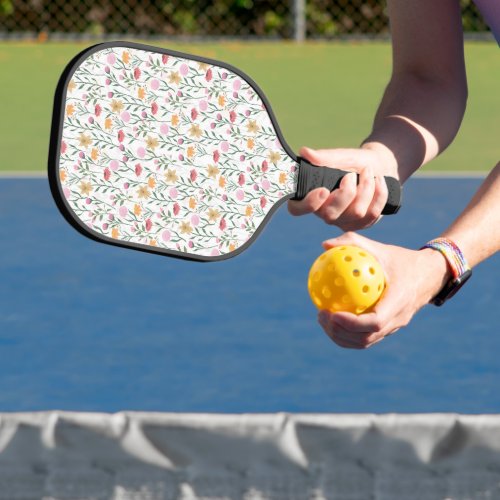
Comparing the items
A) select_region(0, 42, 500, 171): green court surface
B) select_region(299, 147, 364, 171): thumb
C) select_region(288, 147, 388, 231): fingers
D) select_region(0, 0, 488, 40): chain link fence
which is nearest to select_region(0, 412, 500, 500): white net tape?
select_region(288, 147, 388, 231): fingers

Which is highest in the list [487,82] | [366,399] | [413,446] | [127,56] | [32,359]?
[127,56]

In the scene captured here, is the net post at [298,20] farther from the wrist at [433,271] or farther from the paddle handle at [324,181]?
the wrist at [433,271]

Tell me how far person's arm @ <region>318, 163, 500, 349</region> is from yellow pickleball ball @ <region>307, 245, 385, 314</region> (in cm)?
2

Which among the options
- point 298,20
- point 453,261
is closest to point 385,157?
point 453,261

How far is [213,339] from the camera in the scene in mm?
4773

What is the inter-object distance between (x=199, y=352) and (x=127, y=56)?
2.42 meters

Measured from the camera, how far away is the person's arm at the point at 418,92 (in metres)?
2.54

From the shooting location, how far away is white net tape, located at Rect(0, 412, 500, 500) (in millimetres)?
2301

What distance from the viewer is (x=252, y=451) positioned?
231 centimetres

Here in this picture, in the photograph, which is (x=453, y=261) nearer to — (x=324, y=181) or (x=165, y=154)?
(x=324, y=181)

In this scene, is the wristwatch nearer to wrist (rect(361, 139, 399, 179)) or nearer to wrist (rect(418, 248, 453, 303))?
wrist (rect(418, 248, 453, 303))

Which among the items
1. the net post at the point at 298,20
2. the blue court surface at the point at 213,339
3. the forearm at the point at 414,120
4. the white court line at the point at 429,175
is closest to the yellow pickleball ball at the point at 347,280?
the forearm at the point at 414,120

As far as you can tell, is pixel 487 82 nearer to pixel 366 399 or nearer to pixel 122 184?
pixel 366 399

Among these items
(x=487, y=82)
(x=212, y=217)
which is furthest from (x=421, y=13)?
(x=487, y=82)
